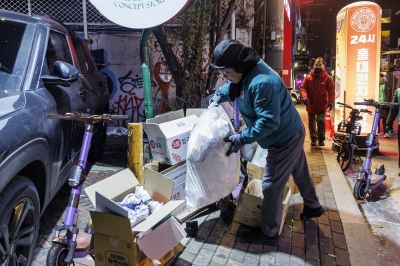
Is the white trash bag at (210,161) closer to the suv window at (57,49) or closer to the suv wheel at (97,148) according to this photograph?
the suv window at (57,49)

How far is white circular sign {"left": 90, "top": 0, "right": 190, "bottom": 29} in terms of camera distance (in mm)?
3428

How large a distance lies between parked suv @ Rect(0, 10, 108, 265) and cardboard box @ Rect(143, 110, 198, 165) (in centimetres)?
81

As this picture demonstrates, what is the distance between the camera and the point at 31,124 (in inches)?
93.1

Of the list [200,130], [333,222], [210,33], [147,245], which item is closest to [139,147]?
[200,130]

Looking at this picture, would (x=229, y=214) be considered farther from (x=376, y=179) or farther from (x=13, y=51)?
(x=13, y=51)

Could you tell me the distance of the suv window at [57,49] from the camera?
3278 mm

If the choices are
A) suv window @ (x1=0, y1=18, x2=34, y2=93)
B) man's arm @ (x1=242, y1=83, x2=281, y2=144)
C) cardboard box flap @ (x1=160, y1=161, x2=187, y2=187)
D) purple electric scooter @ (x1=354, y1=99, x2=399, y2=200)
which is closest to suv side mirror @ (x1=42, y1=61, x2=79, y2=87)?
suv window @ (x1=0, y1=18, x2=34, y2=93)

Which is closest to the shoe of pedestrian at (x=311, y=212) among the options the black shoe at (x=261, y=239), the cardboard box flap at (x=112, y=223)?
the black shoe at (x=261, y=239)

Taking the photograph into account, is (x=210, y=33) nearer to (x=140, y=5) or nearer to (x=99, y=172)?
(x=140, y=5)

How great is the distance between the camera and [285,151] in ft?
9.85

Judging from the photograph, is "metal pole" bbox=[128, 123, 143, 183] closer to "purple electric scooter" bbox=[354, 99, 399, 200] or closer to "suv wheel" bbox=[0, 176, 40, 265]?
"suv wheel" bbox=[0, 176, 40, 265]

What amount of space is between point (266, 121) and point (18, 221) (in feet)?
6.22

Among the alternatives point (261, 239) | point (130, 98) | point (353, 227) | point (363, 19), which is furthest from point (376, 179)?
point (130, 98)

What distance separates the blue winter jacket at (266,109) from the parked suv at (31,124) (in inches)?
60.6
